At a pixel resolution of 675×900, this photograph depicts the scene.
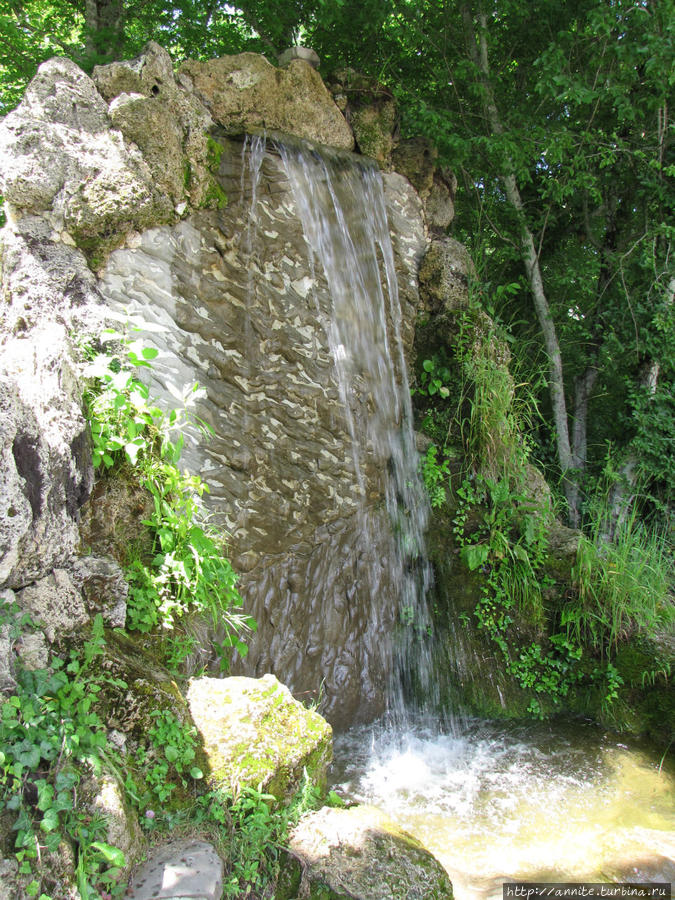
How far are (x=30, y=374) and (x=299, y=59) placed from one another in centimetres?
305

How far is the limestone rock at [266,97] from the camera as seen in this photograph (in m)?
3.66

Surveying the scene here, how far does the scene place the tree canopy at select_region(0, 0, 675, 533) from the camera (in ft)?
15.0

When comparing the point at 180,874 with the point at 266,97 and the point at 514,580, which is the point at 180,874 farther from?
the point at 266,97

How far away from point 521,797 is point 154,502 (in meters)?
2.28

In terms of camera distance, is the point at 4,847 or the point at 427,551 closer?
→ the point at 4,847

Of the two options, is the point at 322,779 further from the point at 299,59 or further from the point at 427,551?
the point at 299,59

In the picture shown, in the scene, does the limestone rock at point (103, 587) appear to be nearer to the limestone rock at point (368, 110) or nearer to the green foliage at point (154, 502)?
the green foliage at point (154, 502)

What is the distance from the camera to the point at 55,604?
77.8 inches

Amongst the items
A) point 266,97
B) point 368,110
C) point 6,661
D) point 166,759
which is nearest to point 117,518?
point 6,661

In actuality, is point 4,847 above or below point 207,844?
above

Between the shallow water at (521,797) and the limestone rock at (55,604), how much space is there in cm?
181

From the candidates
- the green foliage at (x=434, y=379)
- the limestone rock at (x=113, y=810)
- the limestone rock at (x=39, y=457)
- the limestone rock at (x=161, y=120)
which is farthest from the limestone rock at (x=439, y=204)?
the limestone rock at (x=113, y=810)

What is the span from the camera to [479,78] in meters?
4.85

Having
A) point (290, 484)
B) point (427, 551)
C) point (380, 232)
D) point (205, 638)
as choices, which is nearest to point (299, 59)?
point (380, 232)
